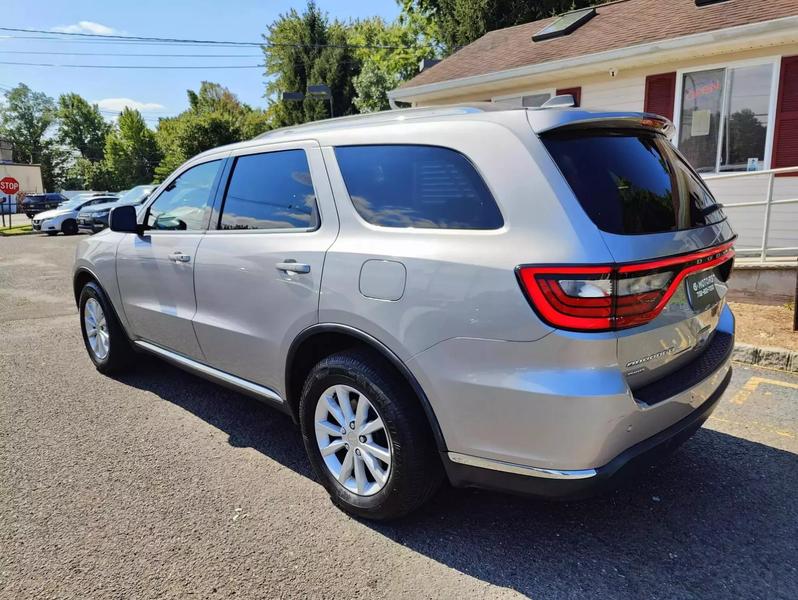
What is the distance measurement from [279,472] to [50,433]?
5.63 ft

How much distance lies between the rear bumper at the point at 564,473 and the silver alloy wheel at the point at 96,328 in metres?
3.61

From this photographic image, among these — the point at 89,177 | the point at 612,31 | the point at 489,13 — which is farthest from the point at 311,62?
the point at 89,177

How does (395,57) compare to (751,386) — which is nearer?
(751,386)

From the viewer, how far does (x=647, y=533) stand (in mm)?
2609

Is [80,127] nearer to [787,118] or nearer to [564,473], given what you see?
[787,118]

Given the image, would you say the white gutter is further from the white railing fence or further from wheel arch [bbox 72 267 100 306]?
wheel arch [bbox 72 267 100 306]

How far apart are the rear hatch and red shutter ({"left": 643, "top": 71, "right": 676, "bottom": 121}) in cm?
722

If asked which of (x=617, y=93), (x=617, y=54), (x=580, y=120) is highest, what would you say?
(x=617, y=54)

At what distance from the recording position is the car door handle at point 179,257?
11.9 feet

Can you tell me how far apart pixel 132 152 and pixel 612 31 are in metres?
60.8

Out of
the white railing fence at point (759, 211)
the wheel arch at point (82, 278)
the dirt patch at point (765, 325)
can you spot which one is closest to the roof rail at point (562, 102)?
the dirt patch at point (765, 325)

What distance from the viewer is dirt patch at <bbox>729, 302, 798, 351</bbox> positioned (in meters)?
5.20

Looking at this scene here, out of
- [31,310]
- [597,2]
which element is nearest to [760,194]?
[31,310]

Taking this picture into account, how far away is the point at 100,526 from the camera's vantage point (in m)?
2.74
